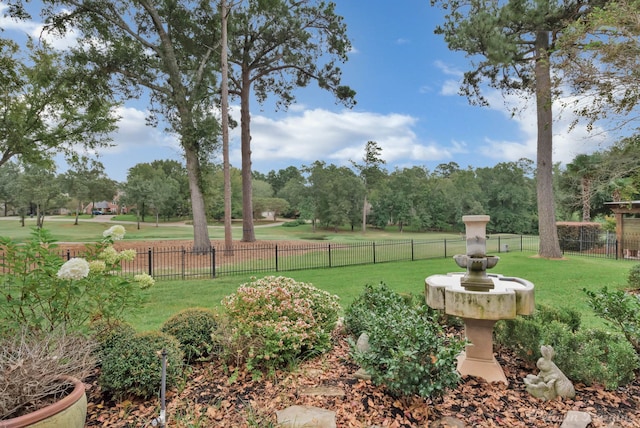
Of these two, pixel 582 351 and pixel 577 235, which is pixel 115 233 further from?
pixel 577 235

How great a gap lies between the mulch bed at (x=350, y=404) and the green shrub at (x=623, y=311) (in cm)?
40

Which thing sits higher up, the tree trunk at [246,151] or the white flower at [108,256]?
the tree trunk at [246,151]

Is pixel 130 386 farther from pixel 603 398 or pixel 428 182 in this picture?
pixel 428 182

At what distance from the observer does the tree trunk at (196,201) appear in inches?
520

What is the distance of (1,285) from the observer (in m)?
2.87

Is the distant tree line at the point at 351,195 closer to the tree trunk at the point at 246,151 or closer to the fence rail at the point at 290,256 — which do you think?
the tree trunk at the point at 246,151

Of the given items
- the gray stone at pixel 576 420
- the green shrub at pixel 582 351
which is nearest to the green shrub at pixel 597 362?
the green shrub at pixel 582 351

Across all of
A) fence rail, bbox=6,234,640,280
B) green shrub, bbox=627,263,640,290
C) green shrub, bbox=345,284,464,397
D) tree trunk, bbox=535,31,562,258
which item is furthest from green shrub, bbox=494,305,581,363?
tree trunk, bbox=535,31,562,258

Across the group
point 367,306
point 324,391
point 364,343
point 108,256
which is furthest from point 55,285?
point 367,306

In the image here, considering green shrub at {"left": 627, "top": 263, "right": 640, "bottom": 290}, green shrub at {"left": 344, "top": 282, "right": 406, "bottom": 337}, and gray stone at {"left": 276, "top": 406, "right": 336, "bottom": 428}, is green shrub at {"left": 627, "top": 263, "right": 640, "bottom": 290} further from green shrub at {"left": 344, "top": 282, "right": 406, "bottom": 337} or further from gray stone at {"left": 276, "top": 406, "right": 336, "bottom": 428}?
gray stone at {"left": 276, "top": 406, "right": 336, "bottom": 428}

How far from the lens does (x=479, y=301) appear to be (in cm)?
270

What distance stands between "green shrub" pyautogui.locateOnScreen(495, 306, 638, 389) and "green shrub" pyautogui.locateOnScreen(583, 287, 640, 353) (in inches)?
5.8

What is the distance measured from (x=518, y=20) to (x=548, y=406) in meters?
11.9

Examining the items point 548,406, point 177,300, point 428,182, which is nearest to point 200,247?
point 177,300
